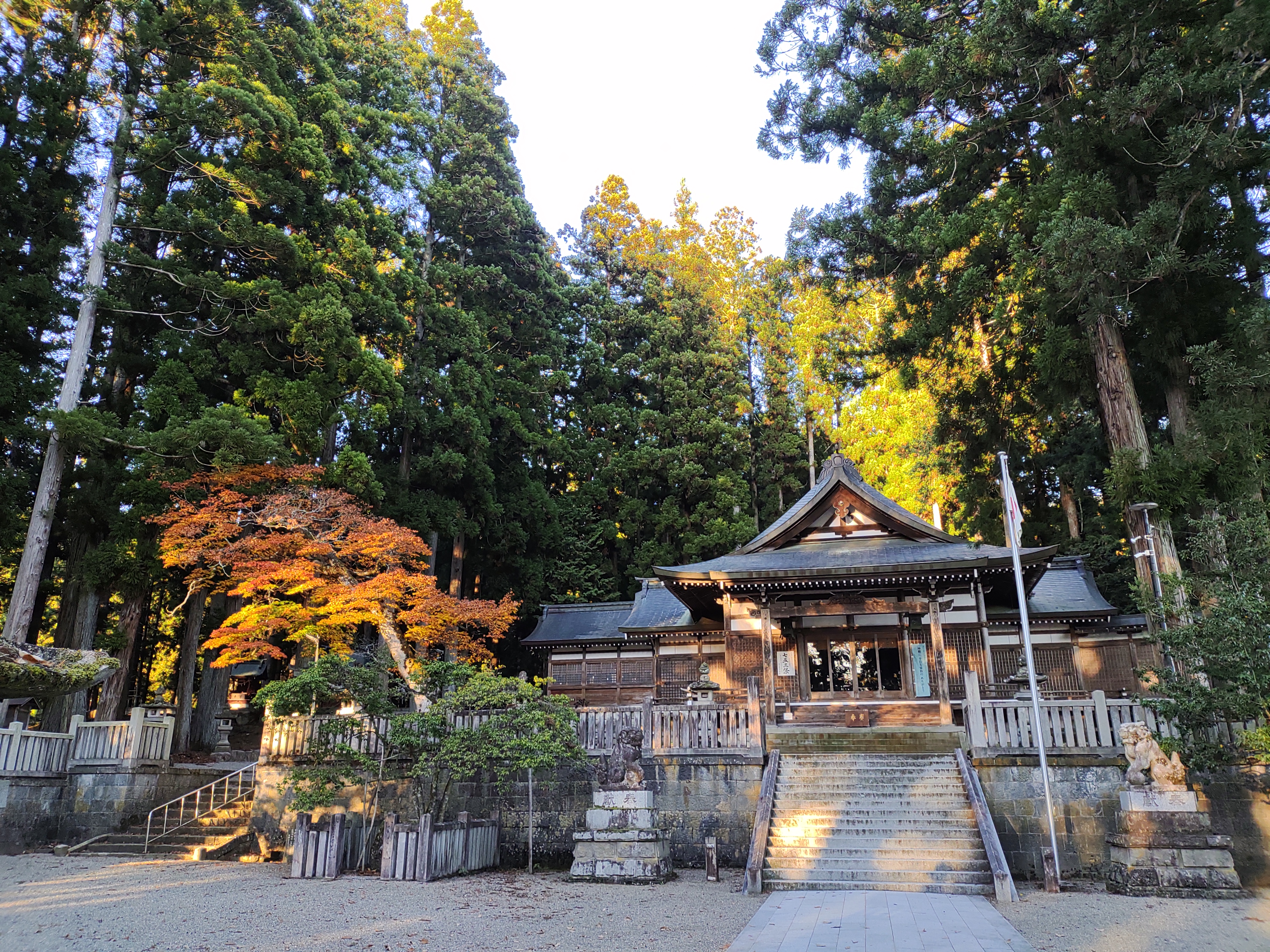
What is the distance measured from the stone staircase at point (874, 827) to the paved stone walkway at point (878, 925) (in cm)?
41

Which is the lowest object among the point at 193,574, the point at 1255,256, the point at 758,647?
the point at 758,647

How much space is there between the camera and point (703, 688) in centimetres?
1491

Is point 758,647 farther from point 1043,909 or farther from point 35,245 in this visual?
point 35,245

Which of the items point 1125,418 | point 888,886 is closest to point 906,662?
point 1125,418

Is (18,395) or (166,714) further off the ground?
(18,395)

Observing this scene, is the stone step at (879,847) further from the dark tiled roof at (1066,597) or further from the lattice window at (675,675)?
the lattice window at (675,675)

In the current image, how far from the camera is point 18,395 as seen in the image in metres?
16.6

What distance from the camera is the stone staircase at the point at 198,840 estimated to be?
13219 millimetres

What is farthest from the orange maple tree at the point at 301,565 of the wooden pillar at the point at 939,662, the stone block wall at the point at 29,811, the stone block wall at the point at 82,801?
the wooden pillar at the point at 939,662

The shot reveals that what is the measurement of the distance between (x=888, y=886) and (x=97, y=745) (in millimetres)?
15466

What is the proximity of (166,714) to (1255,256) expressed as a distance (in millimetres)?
24032

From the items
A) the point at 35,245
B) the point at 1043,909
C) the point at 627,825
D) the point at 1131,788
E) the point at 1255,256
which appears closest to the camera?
the point at 1043,909

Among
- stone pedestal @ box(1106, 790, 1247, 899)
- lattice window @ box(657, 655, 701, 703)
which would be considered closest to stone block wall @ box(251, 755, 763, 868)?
stone pedestal @ box(1106, 790, 1247, 899)

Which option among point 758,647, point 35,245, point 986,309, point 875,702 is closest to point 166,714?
point 35,245
